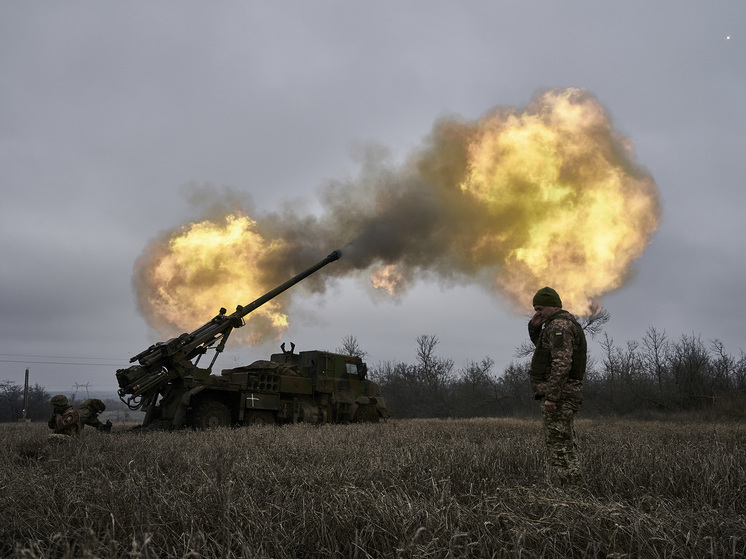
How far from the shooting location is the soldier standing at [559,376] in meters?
4.96

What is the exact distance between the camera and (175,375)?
42.7 ft

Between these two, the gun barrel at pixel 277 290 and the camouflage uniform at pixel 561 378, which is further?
the gun barrel at pixel 277 290

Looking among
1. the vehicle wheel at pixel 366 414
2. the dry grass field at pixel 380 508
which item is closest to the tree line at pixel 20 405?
the vehicle wheel at pixel 366 414

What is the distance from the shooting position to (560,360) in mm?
5090

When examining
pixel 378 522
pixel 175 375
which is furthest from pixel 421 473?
pixel 175 375

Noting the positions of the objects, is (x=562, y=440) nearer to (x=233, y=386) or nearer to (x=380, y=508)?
(x=380, y=508)

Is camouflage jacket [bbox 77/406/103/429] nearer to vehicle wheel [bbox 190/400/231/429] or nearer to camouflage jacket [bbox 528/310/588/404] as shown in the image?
vehicle wheel [bbox 190/400/231/429]

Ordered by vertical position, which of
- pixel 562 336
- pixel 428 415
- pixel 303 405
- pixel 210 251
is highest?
pixel 210 251

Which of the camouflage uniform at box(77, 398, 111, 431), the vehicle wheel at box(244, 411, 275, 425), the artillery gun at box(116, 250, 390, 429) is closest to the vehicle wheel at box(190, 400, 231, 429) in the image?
the artillery gun at box(116, 250, 390, 429)

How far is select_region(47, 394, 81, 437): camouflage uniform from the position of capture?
A: 841 cm

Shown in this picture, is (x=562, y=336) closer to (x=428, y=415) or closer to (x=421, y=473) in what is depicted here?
(x=421, y=473)

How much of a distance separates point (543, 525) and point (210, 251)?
15.1 meters

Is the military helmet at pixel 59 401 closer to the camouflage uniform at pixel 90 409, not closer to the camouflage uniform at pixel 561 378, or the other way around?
the camouflage uniform at pixel 90 409

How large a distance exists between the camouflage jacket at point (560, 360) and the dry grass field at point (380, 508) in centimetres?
71
